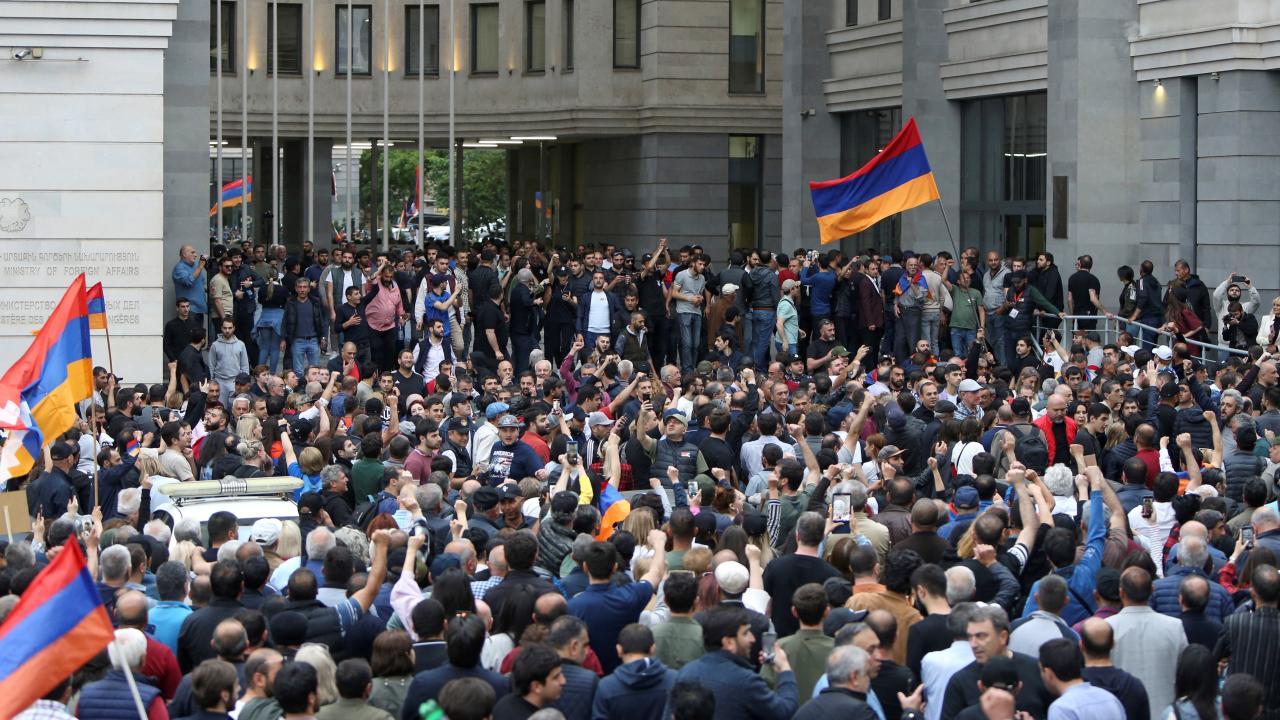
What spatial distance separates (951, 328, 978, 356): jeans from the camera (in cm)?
2609

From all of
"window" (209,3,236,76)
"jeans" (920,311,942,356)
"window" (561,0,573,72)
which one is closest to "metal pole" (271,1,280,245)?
"window" (209,3,236,76)

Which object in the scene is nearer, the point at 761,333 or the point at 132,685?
the point at 132,685

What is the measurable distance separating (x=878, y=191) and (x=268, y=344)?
9.06 m

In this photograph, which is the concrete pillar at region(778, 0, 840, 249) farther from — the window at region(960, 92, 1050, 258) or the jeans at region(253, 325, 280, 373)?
the jeans at region(253, 325, 280, 373)

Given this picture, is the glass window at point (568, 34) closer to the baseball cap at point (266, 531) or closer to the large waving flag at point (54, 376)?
the large waving flag at point (54, 376)

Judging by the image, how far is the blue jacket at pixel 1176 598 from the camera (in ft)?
32.7

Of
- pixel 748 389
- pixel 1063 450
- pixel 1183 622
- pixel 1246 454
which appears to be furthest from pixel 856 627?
pixel 748 389

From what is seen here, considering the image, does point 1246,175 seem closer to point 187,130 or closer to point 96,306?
point 187,130

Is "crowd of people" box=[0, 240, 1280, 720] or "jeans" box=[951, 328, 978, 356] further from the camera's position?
"jeans" box=[951, 328, 978, 356]

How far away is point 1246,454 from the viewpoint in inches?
567

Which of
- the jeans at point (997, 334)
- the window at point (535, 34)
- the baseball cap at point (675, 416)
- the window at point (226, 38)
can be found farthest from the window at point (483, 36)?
the baseball cap at point (675, 416)

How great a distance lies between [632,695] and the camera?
8289 millimetres

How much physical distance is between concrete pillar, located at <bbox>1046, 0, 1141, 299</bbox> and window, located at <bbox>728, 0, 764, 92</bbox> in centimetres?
1283

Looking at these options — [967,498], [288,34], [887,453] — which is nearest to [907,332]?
[887,453]
